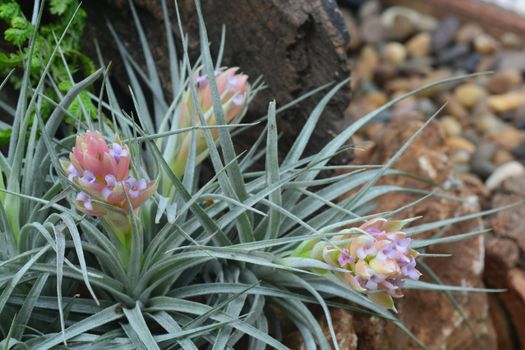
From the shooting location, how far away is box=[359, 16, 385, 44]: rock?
10.4 feet

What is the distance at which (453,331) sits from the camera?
1.56m

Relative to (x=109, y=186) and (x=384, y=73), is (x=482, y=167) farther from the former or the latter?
(x=109, y=186)

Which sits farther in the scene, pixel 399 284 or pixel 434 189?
pixel 434 189

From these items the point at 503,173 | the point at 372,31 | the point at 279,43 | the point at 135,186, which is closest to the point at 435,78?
the point at 372,31

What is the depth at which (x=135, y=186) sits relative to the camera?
0.96m

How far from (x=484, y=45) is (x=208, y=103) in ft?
7.38

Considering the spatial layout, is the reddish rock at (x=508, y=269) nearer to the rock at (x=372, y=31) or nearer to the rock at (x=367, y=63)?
the rock at (x=367, y=63)

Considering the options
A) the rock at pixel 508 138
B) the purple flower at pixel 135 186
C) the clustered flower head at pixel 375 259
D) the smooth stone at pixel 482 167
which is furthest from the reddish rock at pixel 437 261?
the rock at pixel 508 138

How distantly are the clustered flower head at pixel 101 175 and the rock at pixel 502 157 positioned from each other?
1.97 metres

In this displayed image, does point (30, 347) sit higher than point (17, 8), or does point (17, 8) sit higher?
point (17, 8)

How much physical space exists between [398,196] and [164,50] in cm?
61

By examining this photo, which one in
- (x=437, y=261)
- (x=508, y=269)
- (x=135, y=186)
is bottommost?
A: (x=508, y=269)

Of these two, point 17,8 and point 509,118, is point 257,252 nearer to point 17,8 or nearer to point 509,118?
point 17,8

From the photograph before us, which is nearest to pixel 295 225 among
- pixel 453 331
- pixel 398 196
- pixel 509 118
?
pixel 398 196
